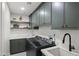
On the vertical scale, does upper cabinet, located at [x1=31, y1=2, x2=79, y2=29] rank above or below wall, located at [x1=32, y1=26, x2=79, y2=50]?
above

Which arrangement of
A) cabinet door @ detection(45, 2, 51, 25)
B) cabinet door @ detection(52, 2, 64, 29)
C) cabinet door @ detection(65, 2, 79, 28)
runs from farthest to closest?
cabinet door @ detection(45, 2, 51, 25) < cabinet door @ detection(52, 2, 64, 29) < cabinet door @ detection(65, 2, 79, 28)

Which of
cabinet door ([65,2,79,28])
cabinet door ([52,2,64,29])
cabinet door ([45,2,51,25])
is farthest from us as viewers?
cabinet door ([45,2,51,25])

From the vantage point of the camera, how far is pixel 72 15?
1101mm

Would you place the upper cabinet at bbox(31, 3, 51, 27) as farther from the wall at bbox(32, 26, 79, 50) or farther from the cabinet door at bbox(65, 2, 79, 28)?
the cabinet door at bbox(65, 2, 79, 28)

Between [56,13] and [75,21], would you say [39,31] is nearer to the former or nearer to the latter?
[56,13]

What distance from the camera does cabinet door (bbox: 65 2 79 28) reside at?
41.1 inches

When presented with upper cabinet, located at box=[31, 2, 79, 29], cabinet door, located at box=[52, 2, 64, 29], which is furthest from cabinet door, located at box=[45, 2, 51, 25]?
cabinet door, located at box=[52, 2, 64, 29]

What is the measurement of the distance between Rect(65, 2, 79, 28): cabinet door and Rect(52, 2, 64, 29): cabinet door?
0.31ft

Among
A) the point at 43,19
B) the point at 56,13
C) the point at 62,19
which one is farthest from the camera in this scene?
the point at 43,19

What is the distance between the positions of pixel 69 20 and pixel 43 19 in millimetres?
684

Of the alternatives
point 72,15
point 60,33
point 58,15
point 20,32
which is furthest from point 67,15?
point 20,32

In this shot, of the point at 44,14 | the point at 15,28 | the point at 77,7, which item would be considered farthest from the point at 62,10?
the point at 15,28

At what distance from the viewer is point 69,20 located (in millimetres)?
1127

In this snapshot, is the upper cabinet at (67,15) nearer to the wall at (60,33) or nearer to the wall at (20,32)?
the wall at (60,33)
